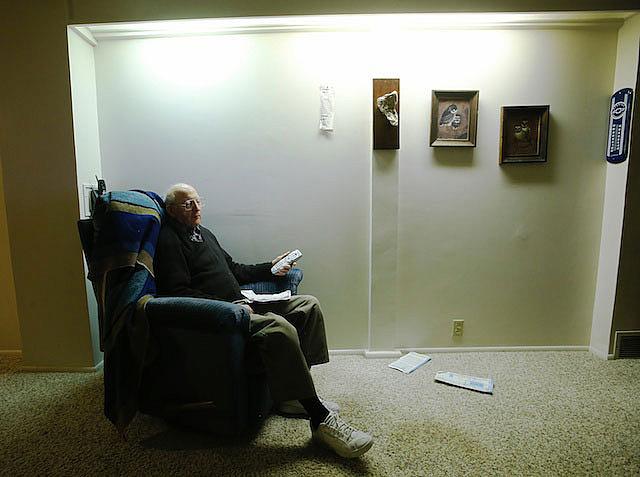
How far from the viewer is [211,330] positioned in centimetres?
133

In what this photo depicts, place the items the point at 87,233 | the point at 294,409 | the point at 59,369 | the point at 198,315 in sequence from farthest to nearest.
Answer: the point at 59,369, the point at 294,409, the point at 87,233, the point at 198,315

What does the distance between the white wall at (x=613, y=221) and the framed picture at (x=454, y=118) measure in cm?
86

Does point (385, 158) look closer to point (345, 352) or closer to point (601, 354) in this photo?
point (345, 352)

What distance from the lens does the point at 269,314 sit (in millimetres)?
1535

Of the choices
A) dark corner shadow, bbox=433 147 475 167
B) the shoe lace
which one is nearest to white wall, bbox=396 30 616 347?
dark corner shadow, bbox=433 147 475 167

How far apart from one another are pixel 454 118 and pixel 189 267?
1765mm

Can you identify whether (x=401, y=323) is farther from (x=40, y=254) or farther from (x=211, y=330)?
(x=40, y=254)

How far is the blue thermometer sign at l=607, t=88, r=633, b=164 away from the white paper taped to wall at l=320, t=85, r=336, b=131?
1.69 metres

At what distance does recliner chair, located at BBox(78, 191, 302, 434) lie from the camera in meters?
1.35

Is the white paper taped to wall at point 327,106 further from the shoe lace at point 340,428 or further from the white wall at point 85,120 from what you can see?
the shoe lace at point 340,428

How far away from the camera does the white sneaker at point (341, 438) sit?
54.0 inches

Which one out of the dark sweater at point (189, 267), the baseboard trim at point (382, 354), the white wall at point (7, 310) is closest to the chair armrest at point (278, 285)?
the dark sweater at point (189, 267)

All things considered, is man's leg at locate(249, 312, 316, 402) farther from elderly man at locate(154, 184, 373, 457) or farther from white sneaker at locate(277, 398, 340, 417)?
white sneaker at locate(277, 398, 340, 417)

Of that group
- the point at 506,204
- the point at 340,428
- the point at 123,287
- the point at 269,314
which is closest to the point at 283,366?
the point at 269,314
